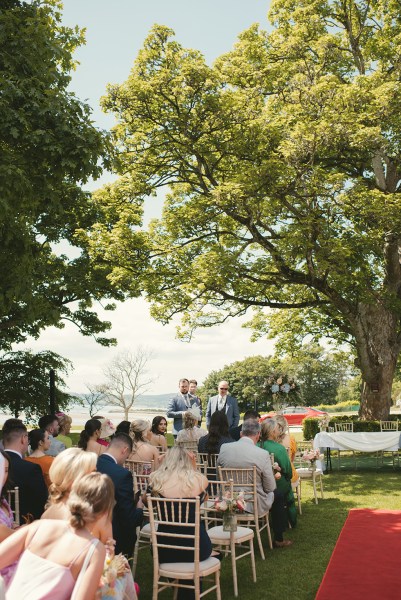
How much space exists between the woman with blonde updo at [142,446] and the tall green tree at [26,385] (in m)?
18.3

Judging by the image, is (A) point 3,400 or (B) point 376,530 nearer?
(B) point 376,530

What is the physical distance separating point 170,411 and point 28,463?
679cm

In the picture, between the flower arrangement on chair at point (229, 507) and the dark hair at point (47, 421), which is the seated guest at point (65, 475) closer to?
the flower arrangement on chair at point (229, 507)

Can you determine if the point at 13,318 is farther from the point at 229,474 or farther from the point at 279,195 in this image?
the point at 229,474

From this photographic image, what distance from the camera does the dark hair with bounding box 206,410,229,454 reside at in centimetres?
871

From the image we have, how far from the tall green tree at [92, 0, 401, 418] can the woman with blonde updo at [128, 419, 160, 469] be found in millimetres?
8841

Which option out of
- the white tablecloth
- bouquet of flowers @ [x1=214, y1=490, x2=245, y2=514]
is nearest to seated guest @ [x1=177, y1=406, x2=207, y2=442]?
bouquet of flowers @ [x1=214, y1=490, x2=245, y2=514]

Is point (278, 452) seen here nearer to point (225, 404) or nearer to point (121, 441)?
point (121, 441)

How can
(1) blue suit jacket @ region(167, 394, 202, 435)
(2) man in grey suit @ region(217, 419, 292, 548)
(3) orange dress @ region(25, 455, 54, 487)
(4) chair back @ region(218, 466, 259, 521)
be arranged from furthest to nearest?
(1) blue suit jacket @ region(167, 394, 202, 435)
(2) man in grey suit @ region(217, 419, 292, 548)
(4) chair back @ region(218, 466, 259, 521)
(3) orange dress @ region(25, 455, 54, 487)

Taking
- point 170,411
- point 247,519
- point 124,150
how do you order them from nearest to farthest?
point 247,519 → point 170,411 → point 124,150

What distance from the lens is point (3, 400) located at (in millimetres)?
25469

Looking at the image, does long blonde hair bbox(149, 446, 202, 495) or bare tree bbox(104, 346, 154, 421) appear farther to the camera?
bare tree bbox(104, 346, 154, 421)

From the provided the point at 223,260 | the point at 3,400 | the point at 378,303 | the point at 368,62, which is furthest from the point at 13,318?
→ the point at 368,62

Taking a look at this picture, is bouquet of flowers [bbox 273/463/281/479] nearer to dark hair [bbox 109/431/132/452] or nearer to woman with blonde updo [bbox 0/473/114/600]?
dark hair [bbox 109/431/132/452]
